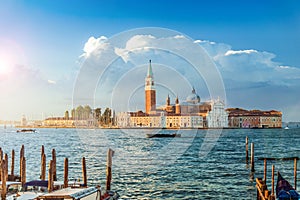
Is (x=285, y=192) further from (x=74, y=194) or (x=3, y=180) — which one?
(x=3, y=180)

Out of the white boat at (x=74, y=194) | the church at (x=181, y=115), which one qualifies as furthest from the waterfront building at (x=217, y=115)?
the white boat at (x=74, y=194)

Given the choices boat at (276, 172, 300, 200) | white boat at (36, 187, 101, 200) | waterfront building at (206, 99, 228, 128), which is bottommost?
boat at (276, 172, 300, 200)

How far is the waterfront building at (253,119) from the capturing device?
130 metres

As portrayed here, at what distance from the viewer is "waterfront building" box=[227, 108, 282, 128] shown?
5118 inches

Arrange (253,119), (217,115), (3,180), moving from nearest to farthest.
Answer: (3,180) < (217,115) < (253,119)

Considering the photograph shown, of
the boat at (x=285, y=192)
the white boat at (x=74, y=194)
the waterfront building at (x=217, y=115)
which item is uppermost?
the waterfront building at (x=217, y=115)

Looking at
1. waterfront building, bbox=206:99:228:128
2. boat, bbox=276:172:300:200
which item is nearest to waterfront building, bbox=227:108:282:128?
waterfront building, bbox=206:99:228:128

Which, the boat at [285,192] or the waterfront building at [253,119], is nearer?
the boat at [285,192]

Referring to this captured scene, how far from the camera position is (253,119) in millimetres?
133000

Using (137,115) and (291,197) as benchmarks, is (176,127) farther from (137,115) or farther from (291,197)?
(291,197)

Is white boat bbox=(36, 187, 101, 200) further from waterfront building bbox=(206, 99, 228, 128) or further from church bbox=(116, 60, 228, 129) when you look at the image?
waterfront building bbox=(206, 99, 228, 128)

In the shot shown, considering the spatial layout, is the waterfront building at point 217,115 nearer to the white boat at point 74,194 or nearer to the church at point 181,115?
the church at point 181,115

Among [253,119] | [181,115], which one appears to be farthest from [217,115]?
[253,119]

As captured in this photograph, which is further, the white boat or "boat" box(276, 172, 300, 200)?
"boat" box(276, 172, 300, 200)
